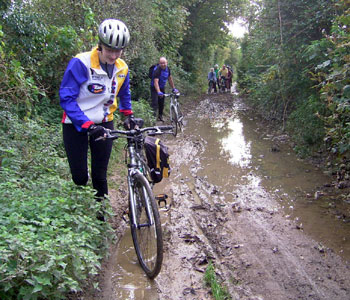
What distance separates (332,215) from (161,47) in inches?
493

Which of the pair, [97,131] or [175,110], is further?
[175,110]


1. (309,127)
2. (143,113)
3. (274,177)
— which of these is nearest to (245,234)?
(274,177)

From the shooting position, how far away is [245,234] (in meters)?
4.08

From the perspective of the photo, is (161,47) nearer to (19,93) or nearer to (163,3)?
(163,3)

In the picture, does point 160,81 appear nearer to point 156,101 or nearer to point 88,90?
point 156,101

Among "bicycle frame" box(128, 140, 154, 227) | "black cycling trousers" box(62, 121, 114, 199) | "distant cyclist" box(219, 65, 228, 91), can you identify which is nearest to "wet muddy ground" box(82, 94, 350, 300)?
"bicycle frame" box(128, 140, 154, 227)

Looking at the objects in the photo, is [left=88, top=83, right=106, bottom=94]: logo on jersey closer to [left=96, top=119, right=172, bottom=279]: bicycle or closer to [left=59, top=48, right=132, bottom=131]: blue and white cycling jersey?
[left=59, top=48, right=132, bottom=131]: blue and white cycling jersey

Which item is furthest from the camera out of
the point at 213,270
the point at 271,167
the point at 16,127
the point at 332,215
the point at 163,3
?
the point at 163,3

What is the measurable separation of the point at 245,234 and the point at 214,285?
1168 millimetres

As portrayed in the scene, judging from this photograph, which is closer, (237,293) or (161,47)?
(237,293)

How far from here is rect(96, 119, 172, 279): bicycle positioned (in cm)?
303

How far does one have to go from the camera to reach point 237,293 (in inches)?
119

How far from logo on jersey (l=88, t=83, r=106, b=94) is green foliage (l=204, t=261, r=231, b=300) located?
203 centimetres

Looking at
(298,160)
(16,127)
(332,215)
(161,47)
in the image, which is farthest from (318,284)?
(161,47)
